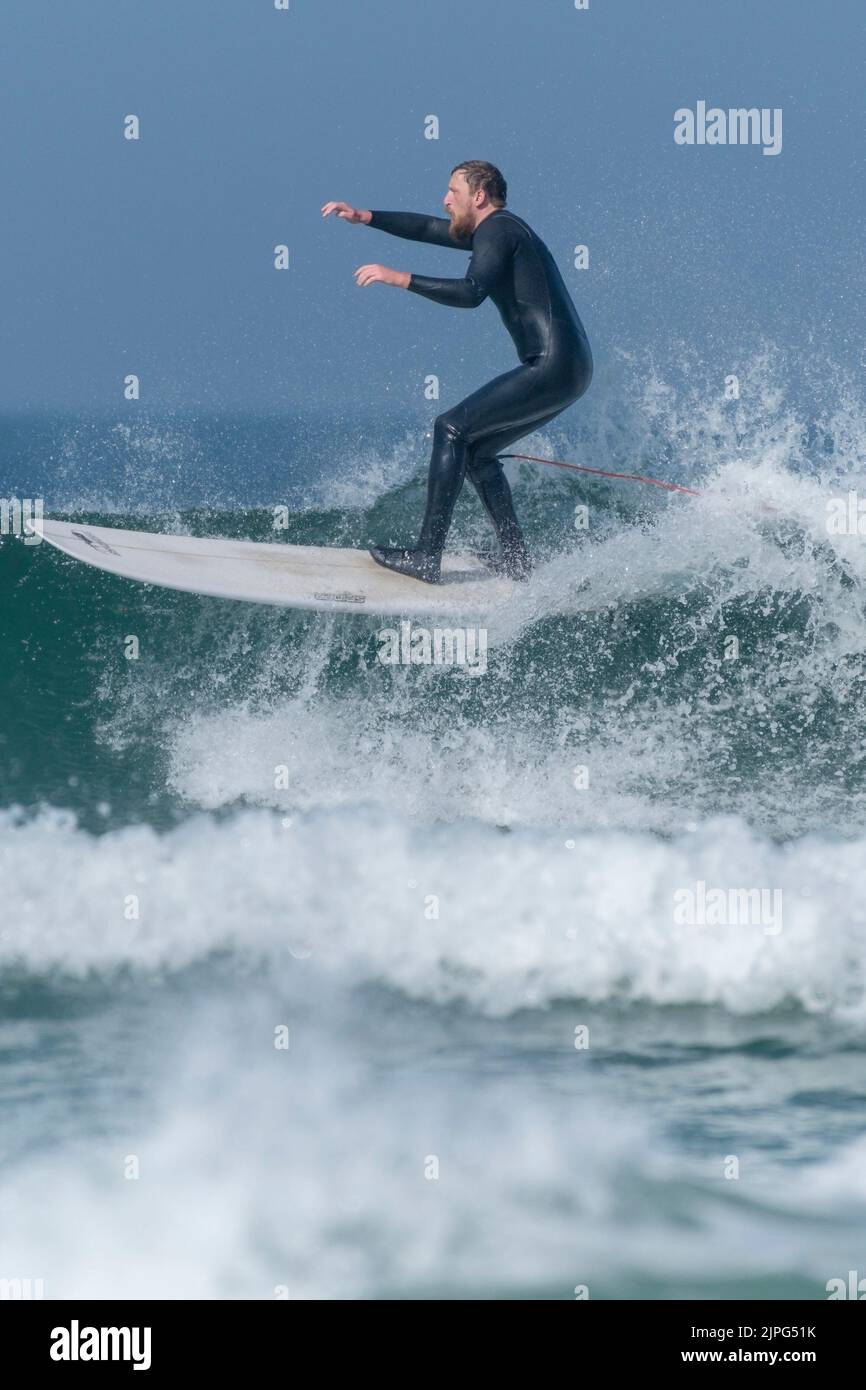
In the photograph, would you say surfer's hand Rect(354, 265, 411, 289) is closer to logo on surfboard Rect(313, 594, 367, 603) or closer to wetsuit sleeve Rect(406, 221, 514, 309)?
wetsuit sleeve Rect(406, 221, 514, 309)

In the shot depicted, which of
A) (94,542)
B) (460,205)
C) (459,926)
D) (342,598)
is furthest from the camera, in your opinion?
(94,542)

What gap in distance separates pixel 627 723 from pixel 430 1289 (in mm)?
3308

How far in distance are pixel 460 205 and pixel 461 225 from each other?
91 millimetres

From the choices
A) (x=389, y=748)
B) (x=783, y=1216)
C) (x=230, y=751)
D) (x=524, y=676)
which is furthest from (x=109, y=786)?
(x=783, y=1216)

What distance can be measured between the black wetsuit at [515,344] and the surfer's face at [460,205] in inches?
3.2

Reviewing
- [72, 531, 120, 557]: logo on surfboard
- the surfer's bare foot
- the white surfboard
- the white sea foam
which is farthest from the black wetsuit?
the white sea foam

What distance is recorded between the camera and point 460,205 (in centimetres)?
615

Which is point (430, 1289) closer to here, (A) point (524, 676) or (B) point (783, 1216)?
(B) point (783, 1216)

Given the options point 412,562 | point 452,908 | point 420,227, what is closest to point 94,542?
point 412,562

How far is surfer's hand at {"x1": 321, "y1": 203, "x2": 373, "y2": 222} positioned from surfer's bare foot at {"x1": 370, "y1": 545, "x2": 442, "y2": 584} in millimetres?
1570

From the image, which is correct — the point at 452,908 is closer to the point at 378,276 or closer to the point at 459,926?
the point at 459,926

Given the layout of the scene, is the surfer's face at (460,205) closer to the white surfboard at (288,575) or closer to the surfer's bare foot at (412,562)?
the surfer's bare foot at (412,562)

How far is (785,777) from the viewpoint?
6199 millimetres

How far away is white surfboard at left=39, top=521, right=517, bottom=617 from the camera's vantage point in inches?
261
